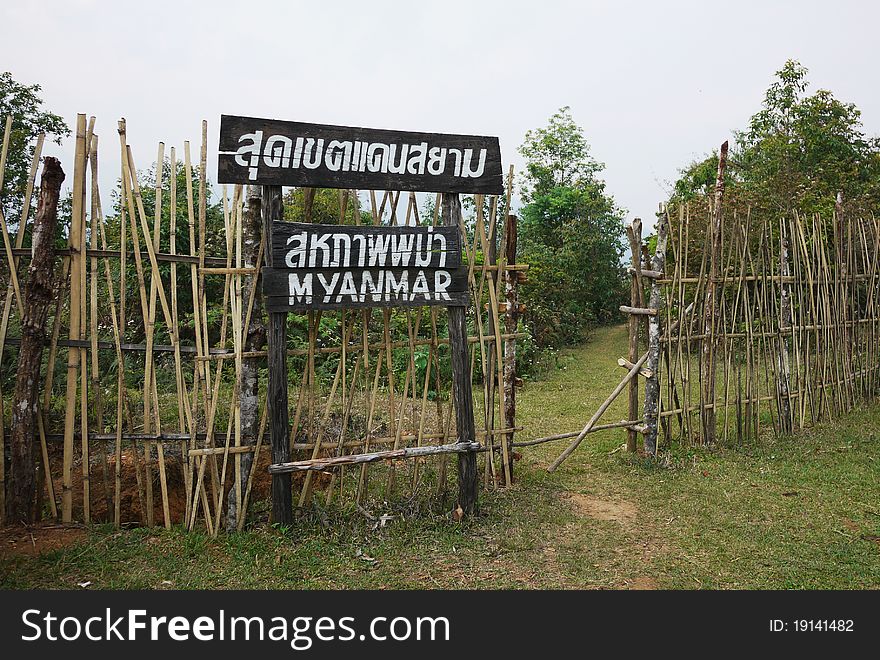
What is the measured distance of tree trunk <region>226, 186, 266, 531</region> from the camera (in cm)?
428

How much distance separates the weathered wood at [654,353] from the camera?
6.12 m

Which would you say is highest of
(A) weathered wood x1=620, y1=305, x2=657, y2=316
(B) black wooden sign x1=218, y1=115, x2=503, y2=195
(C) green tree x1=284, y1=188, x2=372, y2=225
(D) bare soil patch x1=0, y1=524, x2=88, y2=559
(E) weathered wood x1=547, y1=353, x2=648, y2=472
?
(C) green tree x1=284, y1=188, x2=372, y2=225

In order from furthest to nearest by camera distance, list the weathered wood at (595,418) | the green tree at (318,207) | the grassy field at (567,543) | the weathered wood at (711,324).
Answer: the green tree at (318,207), the weathered wood at (711,324), the weathered wood at (595,418), the grassy field at (567,543)

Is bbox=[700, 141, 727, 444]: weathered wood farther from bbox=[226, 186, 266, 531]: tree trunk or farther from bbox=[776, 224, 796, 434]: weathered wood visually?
bbox=[226, 186, 266, 531]: tree trunk

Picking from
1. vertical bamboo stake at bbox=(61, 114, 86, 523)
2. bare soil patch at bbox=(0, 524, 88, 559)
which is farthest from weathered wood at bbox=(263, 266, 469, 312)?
bare soil patch at bbox=(0, 524, 88, 559)

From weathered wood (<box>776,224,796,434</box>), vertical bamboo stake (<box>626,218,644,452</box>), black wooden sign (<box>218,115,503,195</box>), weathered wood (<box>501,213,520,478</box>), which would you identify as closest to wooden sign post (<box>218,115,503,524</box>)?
black wooden sign (<box>218,115,503,195</box>)

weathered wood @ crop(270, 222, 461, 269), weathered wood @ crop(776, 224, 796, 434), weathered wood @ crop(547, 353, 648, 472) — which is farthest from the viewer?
weathered wood @ crop(776, 224, 796, 434)

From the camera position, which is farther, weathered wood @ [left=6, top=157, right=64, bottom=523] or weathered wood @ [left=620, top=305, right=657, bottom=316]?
weathered wood @ [left=620, top=305, right=657, bottom=316]

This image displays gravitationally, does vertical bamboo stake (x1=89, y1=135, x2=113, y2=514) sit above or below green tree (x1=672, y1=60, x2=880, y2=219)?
below

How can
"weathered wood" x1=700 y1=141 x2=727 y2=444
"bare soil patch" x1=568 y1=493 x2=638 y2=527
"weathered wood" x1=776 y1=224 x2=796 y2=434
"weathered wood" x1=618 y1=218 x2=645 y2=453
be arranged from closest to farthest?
"bare soil patch" x1=568 y1=493 x2=638 y2=527, "weathered wood" x1=618 y1=218 x2=645 y2=453, "weathered wood" x1=700 y1=141 x2=727 y2=444, "weathered wood" x1=776 y1=224 x2=796 y2=434

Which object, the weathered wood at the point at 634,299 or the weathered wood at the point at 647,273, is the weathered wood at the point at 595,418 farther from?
the weathered wood at the point at 647,273

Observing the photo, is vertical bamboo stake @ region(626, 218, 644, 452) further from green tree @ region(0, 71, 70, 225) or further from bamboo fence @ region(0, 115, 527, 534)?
green tree @ region(0, 71, 70, 225)

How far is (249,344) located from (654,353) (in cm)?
366

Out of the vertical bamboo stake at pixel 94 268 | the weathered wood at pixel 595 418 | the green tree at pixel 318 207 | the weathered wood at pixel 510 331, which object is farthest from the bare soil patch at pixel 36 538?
the green tree at pixel 318 207
